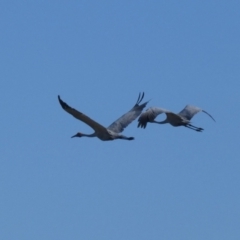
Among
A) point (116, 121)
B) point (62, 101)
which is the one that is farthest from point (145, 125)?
point (62, 101)

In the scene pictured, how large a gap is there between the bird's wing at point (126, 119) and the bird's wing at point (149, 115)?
0.32 metres

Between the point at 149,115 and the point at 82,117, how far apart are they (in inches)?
155

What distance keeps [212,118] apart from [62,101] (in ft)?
19.8

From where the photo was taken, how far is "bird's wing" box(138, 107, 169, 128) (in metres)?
65.2

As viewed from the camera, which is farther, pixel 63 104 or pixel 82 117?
pixel 82 117

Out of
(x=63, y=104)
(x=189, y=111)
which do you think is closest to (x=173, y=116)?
(x=189, y=111)

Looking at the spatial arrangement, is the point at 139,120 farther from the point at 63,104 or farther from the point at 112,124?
the point at 63,104

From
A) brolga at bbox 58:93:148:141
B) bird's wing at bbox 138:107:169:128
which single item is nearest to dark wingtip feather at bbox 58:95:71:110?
brolga at bbox 58:93:148:141

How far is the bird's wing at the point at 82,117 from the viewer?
202ft

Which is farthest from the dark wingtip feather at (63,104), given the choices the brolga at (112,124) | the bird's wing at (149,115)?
the bird's wing at (149,115)

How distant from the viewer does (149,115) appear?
65.6m

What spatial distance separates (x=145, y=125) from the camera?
217 ft

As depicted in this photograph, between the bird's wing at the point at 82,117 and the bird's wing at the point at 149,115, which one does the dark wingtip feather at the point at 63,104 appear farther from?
the bird's wing at the point at 149,115

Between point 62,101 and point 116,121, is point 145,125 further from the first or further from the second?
point 62,101
